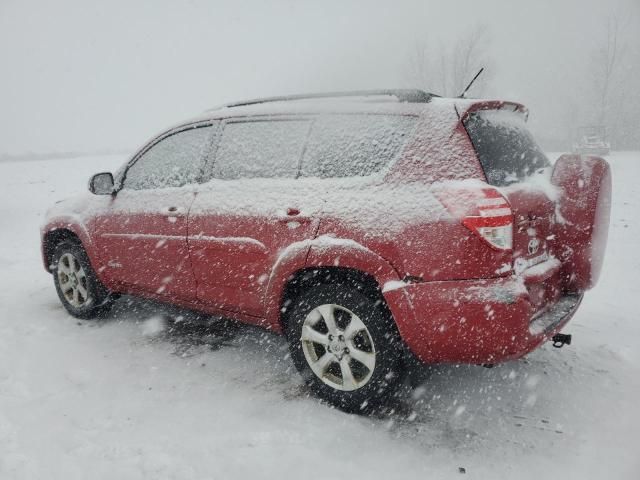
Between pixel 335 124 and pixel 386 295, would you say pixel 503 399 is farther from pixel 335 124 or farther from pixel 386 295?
pixel 335 124

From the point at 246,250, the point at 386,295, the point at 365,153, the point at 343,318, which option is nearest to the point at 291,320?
the point at 343,318

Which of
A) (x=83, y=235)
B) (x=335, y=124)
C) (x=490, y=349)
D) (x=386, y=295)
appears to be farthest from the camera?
(x=83, y=235)

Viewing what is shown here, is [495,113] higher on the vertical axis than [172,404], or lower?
higher

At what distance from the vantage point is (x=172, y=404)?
2934 millimetres

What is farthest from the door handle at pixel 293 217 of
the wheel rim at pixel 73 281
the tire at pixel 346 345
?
the wheel rim at pixel 73 281

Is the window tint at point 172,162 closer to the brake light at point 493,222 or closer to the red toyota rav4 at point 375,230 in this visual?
the red toyota rav4 at point 375,230

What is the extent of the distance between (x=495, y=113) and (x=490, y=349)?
4.45ft

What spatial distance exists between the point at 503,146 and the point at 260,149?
1.54 meters

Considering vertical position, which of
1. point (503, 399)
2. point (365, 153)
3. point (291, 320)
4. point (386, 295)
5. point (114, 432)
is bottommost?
point (503, 399)

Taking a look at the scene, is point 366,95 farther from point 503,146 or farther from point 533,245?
point 533,245

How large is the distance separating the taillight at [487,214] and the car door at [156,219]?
1.95m

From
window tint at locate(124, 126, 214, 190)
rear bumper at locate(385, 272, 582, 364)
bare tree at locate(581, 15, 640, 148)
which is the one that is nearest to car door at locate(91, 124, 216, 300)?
window tint at locate(124, 126, 214, 190)

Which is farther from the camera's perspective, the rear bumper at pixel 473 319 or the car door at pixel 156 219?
the car door at pixel 156 219

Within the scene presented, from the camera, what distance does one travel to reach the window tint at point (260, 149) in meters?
2.97
